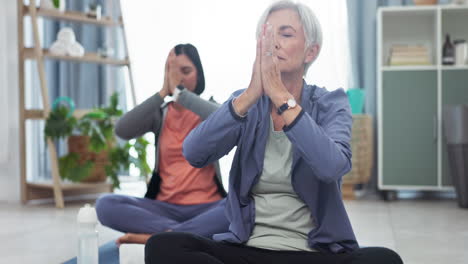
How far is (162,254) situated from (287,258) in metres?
0.30

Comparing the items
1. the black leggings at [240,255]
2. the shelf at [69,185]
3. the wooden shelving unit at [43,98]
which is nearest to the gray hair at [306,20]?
the black leggings at [240,255]

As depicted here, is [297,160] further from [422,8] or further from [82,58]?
[422,8]

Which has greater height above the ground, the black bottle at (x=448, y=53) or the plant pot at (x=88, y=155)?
the black bottle at (x=448, y=53)

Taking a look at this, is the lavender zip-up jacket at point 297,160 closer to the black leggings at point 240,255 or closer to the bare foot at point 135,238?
the black leggings at point 240,255

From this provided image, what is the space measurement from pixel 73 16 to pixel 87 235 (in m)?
2.79

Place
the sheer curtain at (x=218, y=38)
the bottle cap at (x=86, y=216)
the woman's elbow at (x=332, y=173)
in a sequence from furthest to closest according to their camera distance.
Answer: the sheer curtain at (x=218, y=38)
the bottle cap at (x=86, y=216)
the woman's elbow at (x=332, y=173)

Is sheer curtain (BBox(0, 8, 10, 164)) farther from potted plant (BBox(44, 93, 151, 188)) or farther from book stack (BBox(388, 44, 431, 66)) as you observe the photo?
book stack (BBox(388, 44, 431, 66))

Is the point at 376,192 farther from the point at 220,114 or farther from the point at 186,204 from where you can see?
the point at 220,114

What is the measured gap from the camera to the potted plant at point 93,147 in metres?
3.75

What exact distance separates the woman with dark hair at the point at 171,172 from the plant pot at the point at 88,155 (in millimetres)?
1515

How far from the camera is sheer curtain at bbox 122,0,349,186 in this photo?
445 centimetres

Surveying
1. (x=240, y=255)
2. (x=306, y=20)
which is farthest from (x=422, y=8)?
(x=240, y=255)

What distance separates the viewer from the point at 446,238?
8.97 feet

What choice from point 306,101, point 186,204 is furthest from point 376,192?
point 306,101
